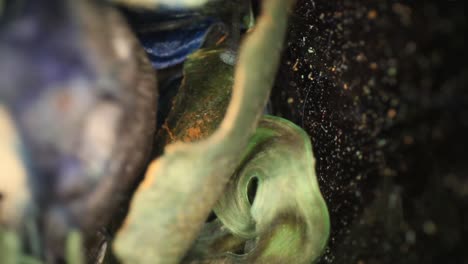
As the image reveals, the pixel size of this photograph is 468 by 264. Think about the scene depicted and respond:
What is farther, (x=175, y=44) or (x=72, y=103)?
(x=175, y=44)

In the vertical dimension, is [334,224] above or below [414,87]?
below

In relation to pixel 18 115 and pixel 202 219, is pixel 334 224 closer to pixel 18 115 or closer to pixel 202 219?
pixel 202 219

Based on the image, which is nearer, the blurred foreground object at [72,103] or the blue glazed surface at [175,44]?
the blurred foreground object at [72,103]

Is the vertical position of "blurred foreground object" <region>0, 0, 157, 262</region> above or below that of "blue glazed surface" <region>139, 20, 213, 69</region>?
above

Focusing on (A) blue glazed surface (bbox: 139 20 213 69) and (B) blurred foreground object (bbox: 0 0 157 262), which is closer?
(B) blurred foreground object (bbox: 0 0 157 262)

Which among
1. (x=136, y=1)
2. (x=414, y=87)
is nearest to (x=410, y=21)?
(x=414, y=87)

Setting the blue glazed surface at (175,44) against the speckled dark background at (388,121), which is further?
the blue glazed surface at (175,44)

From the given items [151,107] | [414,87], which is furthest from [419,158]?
[151,107]

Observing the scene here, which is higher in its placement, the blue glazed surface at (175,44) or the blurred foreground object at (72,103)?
the blurred foreground object at (72,103)
